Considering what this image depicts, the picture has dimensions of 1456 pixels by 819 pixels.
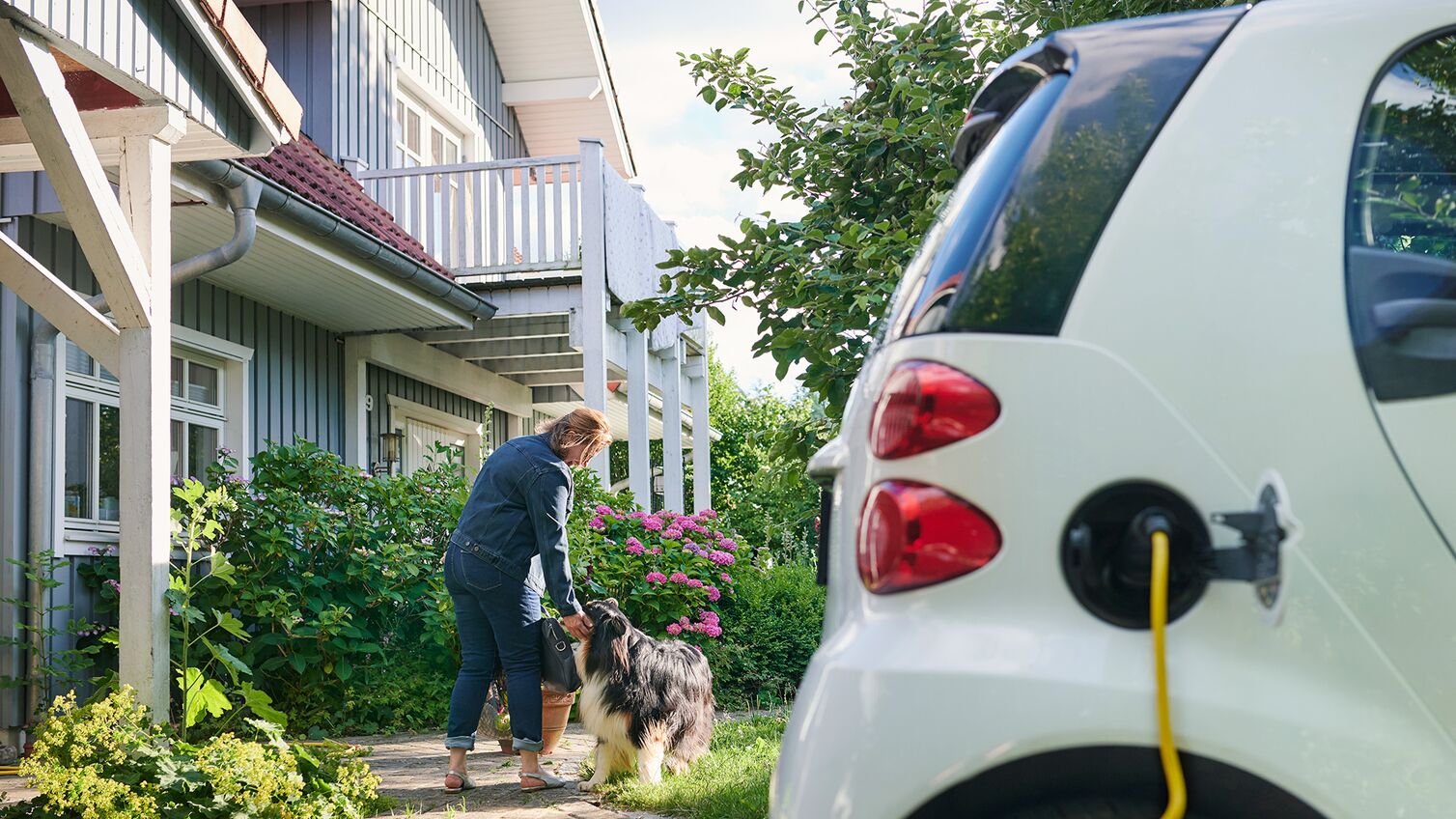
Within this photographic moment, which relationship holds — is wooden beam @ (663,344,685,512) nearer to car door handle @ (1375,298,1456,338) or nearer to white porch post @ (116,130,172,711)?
white porch post @ (116,130,172,711)

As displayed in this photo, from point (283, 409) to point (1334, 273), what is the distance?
33.2 feet

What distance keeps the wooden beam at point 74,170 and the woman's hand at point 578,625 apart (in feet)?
6.73

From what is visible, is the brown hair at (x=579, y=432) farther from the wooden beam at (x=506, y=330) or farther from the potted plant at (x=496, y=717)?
the wooden beam at (x=506, y=330)

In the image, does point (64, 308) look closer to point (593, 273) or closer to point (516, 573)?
point (516, 573)

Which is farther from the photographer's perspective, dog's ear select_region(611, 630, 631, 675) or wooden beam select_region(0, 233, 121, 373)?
dog's ear select_region(611, 630, 631, 675)

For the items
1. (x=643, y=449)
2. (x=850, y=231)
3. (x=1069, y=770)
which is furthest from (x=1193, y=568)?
(x=643, y=449)

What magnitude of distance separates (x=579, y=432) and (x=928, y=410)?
4.15m

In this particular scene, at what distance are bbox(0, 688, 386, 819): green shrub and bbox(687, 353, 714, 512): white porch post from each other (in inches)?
454

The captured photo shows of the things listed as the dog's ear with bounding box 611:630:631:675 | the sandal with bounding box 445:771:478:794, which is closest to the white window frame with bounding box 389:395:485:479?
the sandal with bounding box 445:771:478:794

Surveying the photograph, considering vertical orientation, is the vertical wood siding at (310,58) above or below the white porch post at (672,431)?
above

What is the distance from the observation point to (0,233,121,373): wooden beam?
515cm

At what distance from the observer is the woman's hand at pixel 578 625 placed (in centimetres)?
565

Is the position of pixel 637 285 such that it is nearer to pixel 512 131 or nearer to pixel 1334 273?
pixel 512 131

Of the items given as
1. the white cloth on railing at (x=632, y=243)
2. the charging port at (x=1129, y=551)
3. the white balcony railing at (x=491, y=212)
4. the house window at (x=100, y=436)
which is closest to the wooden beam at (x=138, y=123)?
the house window at (x=100, y=436)
